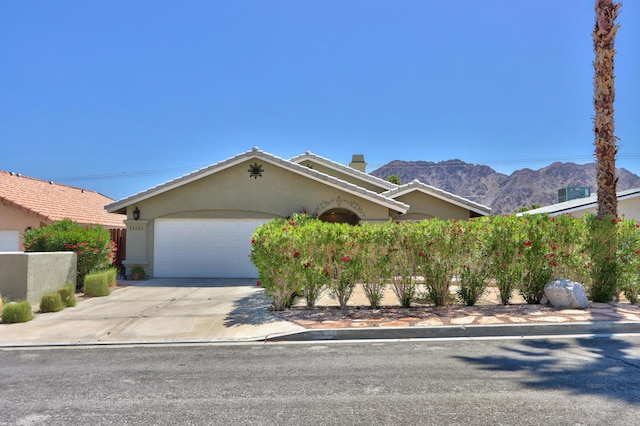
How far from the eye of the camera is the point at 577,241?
9.04 meters

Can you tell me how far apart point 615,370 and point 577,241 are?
4781 millimetres

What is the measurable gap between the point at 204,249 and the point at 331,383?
37.0 ft

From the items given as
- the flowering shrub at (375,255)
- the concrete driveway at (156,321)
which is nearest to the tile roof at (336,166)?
the concrete driveway at (156,321)

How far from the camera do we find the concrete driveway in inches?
275

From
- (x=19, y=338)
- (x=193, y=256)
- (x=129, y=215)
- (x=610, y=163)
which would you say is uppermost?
(x=610, y=163)

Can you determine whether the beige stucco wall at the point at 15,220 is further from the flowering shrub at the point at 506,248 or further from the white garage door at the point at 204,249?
the flowering shrub at the point at 506,248

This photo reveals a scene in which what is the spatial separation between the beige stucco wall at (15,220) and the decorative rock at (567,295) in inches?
707

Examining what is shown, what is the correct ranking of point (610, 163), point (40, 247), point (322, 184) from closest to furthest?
point (610, 163)
point (40, 247)
point (322, 184)

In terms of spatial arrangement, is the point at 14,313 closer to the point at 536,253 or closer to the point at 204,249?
the point at 204,249

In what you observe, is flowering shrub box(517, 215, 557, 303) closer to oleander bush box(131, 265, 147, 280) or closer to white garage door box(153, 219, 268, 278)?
white garage door box(153, 219, 268, 278)

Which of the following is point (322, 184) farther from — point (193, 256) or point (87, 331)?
point (87, 331)

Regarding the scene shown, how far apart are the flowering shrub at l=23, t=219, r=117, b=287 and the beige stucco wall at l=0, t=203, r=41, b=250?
5009mm

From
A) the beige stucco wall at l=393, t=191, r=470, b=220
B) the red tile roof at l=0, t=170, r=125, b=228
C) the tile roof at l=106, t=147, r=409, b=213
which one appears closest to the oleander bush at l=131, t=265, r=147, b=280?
the tile roof at l=106, t=147, r=409, b=213

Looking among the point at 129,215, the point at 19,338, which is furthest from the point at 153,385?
the point at 129,215
